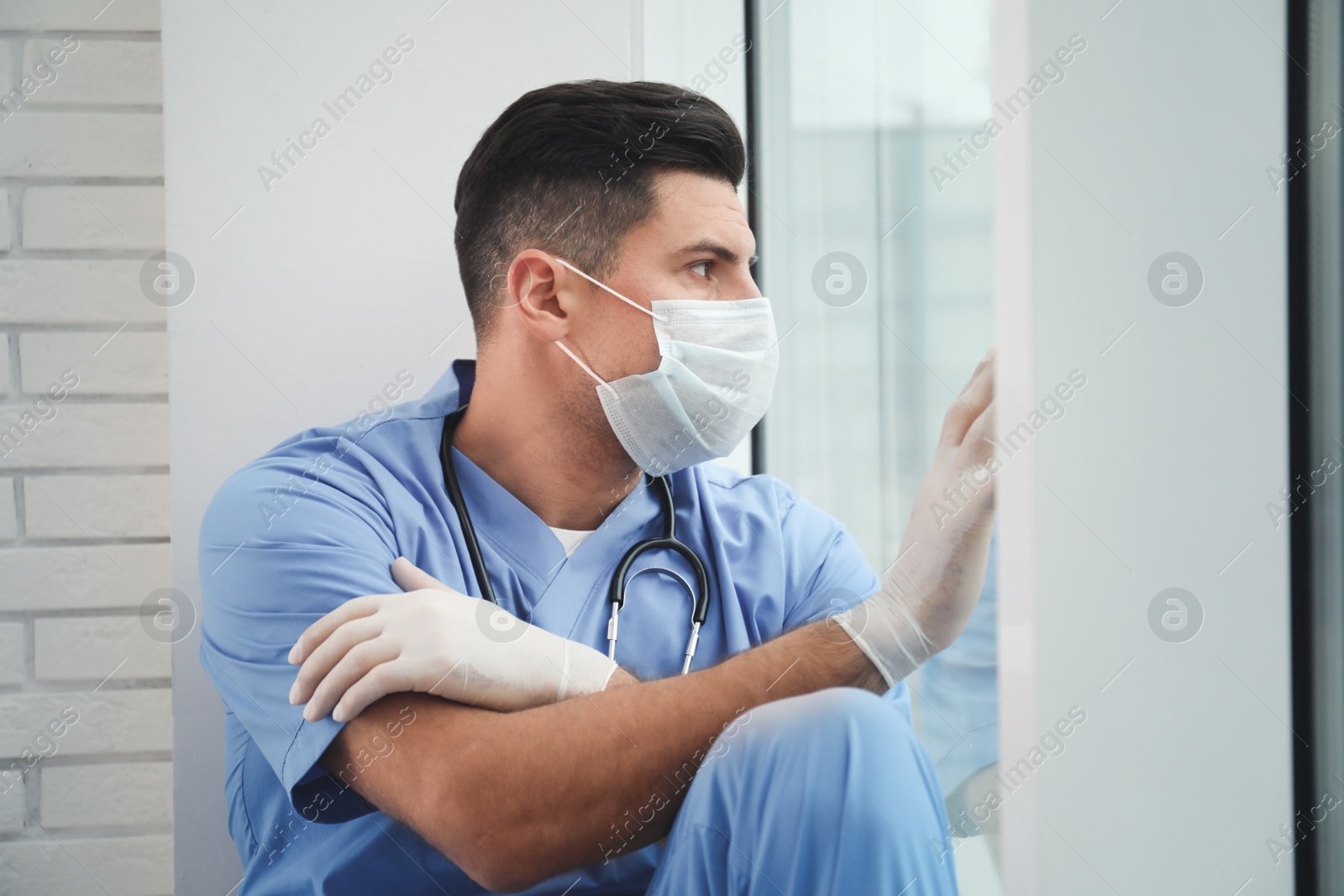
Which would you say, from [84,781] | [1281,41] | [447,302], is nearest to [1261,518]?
[1281,41]

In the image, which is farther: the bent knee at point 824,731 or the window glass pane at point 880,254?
the window glass pane at point 880,254

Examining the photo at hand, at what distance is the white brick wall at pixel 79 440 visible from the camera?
1.28 metres

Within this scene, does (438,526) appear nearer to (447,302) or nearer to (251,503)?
(251,503)

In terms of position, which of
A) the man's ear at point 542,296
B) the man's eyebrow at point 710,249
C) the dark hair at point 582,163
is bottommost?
the man's ear at point 542,296

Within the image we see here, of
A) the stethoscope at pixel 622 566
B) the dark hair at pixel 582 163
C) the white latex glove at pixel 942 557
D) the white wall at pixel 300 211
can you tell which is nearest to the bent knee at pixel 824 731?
the white latex glove at pixel 942 557

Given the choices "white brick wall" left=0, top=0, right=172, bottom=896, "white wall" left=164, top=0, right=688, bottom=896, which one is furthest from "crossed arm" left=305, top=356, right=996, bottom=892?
"white brick wall" left=0, top=0, right=172, bottom=896

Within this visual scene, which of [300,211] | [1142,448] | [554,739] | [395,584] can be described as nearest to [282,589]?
[395,584]

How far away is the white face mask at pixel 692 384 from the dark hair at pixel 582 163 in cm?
6

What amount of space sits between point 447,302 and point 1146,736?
1000 millimetres

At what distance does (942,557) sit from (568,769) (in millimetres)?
403

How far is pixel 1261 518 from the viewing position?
22.8 inches

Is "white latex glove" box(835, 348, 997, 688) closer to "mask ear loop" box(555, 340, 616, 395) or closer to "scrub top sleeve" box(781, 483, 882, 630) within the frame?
"scrub top sleeve" box(781, 483, 882, 630)

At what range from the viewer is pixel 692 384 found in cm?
108

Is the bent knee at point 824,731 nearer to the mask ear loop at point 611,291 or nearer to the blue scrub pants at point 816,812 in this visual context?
the blue scrub pants at point 816,812
